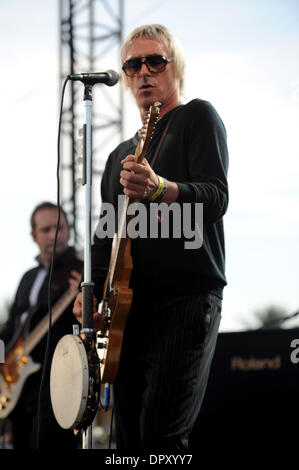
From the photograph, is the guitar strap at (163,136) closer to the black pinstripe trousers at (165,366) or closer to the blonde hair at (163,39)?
the blonde hair at (163,39)

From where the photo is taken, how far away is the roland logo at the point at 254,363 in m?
4.02

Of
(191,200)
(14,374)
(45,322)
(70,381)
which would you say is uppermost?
(191,200)

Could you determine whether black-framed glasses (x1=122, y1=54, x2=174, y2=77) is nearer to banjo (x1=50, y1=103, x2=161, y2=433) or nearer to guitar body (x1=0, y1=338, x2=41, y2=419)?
banjo (x1=50, y1=103, x2=161, y2=433)

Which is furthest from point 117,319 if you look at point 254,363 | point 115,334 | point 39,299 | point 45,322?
point 45,322

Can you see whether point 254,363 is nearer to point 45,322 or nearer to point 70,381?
point 45,322

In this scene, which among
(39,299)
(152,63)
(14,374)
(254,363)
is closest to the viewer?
(152,63)

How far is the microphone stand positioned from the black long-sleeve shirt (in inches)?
6.6

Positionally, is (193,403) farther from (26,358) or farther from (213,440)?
(26,358)

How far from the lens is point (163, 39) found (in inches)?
102

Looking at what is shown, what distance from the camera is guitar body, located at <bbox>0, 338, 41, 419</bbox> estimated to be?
484 centimetres

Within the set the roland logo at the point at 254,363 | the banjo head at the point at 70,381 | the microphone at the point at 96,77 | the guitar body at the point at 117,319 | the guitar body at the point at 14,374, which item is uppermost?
the microphone at the point at 96,77

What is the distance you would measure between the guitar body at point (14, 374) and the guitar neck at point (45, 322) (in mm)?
82

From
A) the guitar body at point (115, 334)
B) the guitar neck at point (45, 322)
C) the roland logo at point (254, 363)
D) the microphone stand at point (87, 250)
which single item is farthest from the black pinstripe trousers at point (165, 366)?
the guitar neck at point (45, 322)

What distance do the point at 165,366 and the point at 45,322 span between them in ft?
9.01
